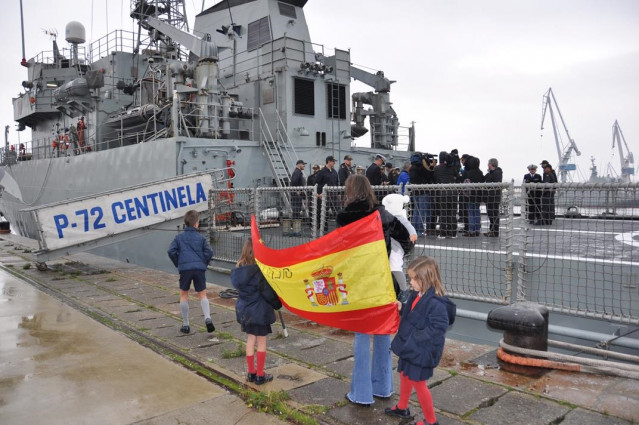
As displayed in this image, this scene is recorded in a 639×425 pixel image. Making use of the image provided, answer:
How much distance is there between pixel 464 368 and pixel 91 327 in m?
4.59

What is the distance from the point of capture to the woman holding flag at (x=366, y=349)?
12.8 ft

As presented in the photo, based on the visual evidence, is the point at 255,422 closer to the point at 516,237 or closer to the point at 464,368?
the point at 464,368

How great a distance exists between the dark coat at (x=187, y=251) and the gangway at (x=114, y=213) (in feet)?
15.9

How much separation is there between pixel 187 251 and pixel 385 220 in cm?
306

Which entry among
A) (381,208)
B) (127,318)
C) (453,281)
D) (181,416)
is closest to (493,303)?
(453,281)

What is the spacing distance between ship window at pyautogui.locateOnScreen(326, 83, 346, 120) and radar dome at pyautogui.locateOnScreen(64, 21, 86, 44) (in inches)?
508

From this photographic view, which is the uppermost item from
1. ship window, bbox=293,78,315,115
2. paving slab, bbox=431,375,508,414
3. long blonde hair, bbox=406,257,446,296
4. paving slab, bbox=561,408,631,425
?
ship window, bbox=293,78,315,115

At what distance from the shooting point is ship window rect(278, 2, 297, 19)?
17.3 metres

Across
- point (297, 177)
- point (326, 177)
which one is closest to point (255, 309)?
point (326, 177)

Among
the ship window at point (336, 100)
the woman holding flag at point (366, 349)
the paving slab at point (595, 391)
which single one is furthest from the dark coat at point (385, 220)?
the ship window at point (336, 100)

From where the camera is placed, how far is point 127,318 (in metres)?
6.90

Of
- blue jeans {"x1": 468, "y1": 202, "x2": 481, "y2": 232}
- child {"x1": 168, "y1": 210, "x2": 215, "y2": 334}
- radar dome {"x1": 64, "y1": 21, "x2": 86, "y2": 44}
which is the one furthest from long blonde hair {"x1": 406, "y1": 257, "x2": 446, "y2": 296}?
radar dome {"x1": 64, "y1": 21, "x2": 86, "y2": 44}

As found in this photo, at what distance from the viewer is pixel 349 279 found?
3.86m

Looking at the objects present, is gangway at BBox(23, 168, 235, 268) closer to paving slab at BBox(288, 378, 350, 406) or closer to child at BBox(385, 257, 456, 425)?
paving slab at BBox(288, 378, 350, 406)
